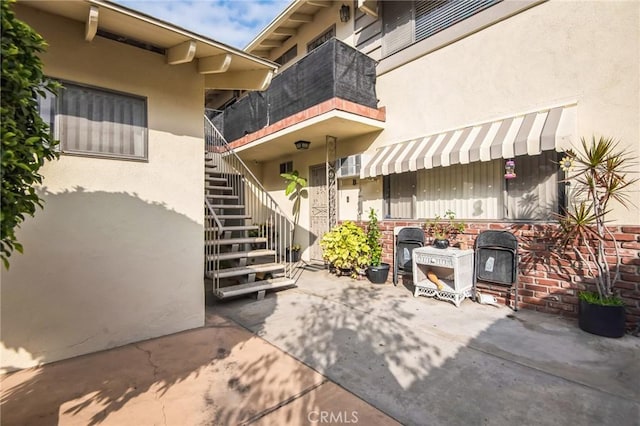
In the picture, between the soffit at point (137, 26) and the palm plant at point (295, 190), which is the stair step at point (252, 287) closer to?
the palm plant at point (295, 190)

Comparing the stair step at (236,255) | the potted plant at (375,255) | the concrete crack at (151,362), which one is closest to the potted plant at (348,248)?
the potted plant at (375,255)

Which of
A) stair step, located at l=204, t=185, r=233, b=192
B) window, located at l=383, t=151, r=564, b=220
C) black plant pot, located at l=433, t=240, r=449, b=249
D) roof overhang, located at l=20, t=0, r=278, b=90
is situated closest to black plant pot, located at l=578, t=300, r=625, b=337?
window, located at l=383, t=151, r=564, b=220

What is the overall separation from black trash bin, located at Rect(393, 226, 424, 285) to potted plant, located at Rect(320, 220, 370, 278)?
A: 776 millimetres

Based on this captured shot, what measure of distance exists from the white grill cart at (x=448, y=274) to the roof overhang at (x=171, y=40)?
4746 mm

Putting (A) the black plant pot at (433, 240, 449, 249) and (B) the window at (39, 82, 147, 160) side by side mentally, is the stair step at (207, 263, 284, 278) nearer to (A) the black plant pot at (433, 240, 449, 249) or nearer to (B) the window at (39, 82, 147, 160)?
(B) the window at (39, 82, 147, 160)

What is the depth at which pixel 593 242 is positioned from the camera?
5012mm

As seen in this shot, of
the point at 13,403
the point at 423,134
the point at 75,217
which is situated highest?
the point at 423,134

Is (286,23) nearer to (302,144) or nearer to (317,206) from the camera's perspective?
(302,144)

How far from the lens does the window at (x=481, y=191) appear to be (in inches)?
224

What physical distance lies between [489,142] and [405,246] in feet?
10.1

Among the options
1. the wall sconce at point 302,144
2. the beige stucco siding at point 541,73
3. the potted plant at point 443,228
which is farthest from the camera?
the wall sconce at point 302,144

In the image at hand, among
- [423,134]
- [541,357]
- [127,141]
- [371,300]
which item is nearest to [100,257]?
[127,141]

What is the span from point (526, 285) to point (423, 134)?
13.2 feet

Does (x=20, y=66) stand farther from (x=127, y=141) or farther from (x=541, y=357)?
(x=541, y=357)
